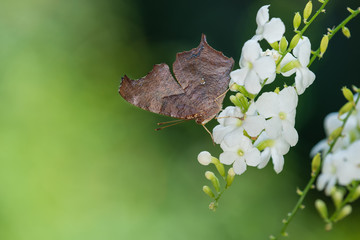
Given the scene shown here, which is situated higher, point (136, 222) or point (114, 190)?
point (114, 190)

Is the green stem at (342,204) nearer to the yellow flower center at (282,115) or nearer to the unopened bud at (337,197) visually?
the unopened bud at (337,197)

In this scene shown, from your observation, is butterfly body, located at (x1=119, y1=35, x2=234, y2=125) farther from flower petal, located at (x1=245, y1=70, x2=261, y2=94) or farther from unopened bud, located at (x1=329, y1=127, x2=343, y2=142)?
unopened bud, located at (x1=329, y1=127, x2=343, y2=142)

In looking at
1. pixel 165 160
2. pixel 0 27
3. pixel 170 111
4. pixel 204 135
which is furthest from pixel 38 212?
pixel 170 111

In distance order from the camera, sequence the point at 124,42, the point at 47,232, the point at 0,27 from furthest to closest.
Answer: the point at 124,42 → the point at 0,27 → the point at 47,232

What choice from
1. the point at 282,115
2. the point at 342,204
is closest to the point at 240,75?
the point at 282,115

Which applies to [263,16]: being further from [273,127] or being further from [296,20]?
[273,127]

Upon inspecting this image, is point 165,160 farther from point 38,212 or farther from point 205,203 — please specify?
point 38,212
